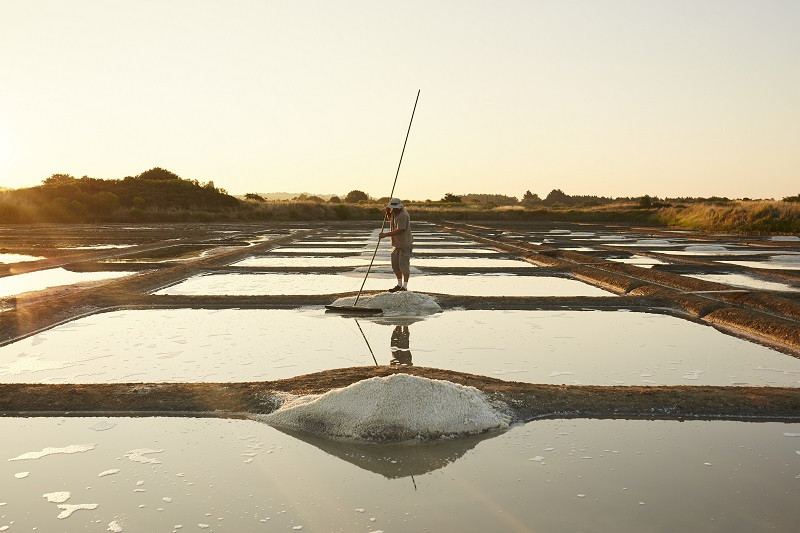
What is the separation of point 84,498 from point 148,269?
9.49 m

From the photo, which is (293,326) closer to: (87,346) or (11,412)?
(87,346)

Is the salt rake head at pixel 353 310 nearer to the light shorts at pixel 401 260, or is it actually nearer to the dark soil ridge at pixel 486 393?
the light shorts at pixel 401 260

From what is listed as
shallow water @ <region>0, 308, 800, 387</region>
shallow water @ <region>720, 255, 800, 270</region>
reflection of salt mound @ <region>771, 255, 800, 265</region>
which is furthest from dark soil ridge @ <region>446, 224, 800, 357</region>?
reflection of salt mound @ <region>771, 255, 800, 265</region>

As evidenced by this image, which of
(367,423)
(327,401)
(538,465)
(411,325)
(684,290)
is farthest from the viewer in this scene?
(684,290)

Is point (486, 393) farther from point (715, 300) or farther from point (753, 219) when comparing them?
point (753, 219)

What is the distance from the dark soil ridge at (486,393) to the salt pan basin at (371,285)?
15.0 feet

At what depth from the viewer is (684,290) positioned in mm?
9188

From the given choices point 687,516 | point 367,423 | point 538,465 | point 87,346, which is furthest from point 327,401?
point 87,346

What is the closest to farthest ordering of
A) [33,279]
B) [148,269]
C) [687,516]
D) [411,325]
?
[687,516] → [411,325] → [33,279] → [148,269]

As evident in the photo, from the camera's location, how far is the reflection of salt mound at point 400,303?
7.21 metres

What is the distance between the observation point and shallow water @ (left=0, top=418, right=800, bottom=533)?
2.51 meters

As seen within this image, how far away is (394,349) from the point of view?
547 centimetres

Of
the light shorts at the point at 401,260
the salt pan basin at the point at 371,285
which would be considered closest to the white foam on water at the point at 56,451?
the light shorts at the point at 401,260

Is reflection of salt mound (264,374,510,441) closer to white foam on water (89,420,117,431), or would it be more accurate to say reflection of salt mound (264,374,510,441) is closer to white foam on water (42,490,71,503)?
white foam on water (89,420,117,431)
